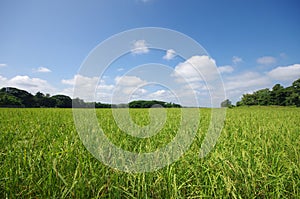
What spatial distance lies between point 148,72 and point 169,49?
2.31 ft

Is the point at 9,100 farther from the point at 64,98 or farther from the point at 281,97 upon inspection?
the point at 281,97

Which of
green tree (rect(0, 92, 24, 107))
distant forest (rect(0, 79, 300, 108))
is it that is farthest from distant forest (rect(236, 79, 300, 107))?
green tree (rect(0, 92, 24, 107))

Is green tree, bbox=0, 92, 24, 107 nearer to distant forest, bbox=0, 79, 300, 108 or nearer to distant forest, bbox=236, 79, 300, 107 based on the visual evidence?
distant forest, bbox=0, 79, 300, 108

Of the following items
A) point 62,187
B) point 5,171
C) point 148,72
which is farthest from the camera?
point 148,72

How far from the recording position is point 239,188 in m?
1.36

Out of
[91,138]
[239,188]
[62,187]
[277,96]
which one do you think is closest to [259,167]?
[239,188]

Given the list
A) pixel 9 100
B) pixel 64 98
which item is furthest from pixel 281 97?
pixel 9 100

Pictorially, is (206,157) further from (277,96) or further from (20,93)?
(277,96)

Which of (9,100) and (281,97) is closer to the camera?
(9,100)

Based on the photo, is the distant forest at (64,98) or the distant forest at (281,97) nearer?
the distant forest at (64,98)

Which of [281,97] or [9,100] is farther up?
[281,97]

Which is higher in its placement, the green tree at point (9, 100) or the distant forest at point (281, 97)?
the distant forest at point (281, 97)

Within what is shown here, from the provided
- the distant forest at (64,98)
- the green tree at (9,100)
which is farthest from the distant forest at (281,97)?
the green tree at (9,100)

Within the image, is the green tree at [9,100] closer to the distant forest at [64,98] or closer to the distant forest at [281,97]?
the distant forest at [64,98]
